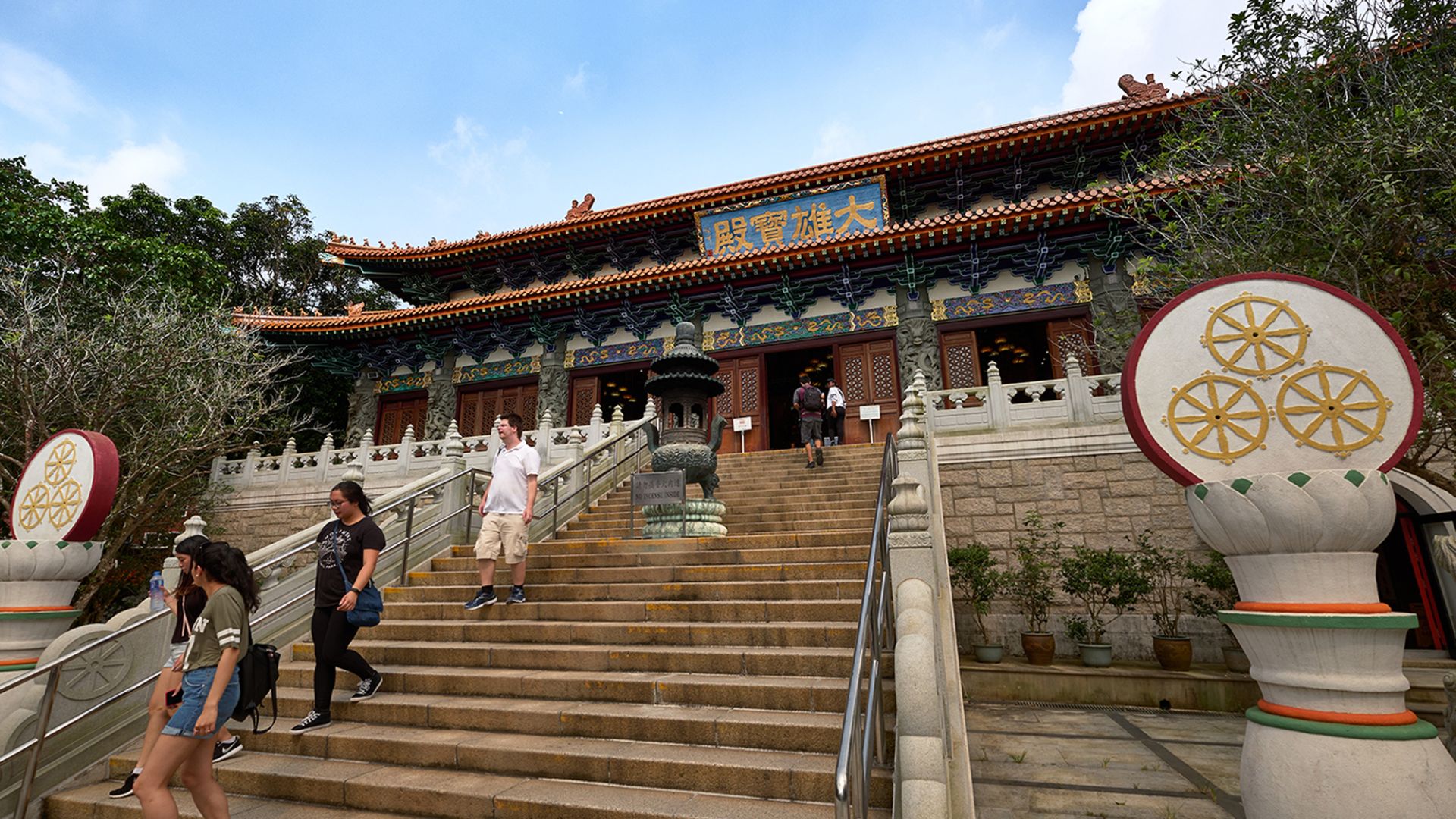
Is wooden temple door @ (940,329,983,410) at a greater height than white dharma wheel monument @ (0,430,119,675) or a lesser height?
greater

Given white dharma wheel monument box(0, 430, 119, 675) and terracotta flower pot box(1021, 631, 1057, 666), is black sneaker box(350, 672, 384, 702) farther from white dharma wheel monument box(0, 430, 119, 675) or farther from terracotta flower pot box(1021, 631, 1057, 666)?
terracotta flower pot box(1021, 631, 1057, 666)

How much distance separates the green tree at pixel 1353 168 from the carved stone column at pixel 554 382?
12.0m

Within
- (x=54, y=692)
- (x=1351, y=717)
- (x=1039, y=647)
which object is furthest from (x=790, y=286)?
(x=54, y=692)

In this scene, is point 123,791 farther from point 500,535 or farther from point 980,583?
point 980,583

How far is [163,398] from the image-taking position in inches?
460

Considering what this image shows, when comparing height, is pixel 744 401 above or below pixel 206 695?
above

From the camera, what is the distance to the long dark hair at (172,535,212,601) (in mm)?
3443

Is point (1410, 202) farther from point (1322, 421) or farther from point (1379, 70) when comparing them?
point (1322, 421)

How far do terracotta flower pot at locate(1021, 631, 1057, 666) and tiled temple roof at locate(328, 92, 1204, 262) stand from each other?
9.38 meters

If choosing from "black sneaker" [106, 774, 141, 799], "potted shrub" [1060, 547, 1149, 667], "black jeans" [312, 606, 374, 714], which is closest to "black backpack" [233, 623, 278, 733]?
"black jeans" [312, 606, 374, 714]

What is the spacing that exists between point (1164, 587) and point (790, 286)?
8.36 meters

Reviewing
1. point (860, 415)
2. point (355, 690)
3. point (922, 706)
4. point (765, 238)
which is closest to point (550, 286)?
point (765, 238)

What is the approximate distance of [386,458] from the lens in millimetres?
12969

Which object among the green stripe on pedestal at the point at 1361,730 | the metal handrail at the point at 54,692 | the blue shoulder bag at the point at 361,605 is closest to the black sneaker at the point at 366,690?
the blue shoulder bag at the point at 361,605
